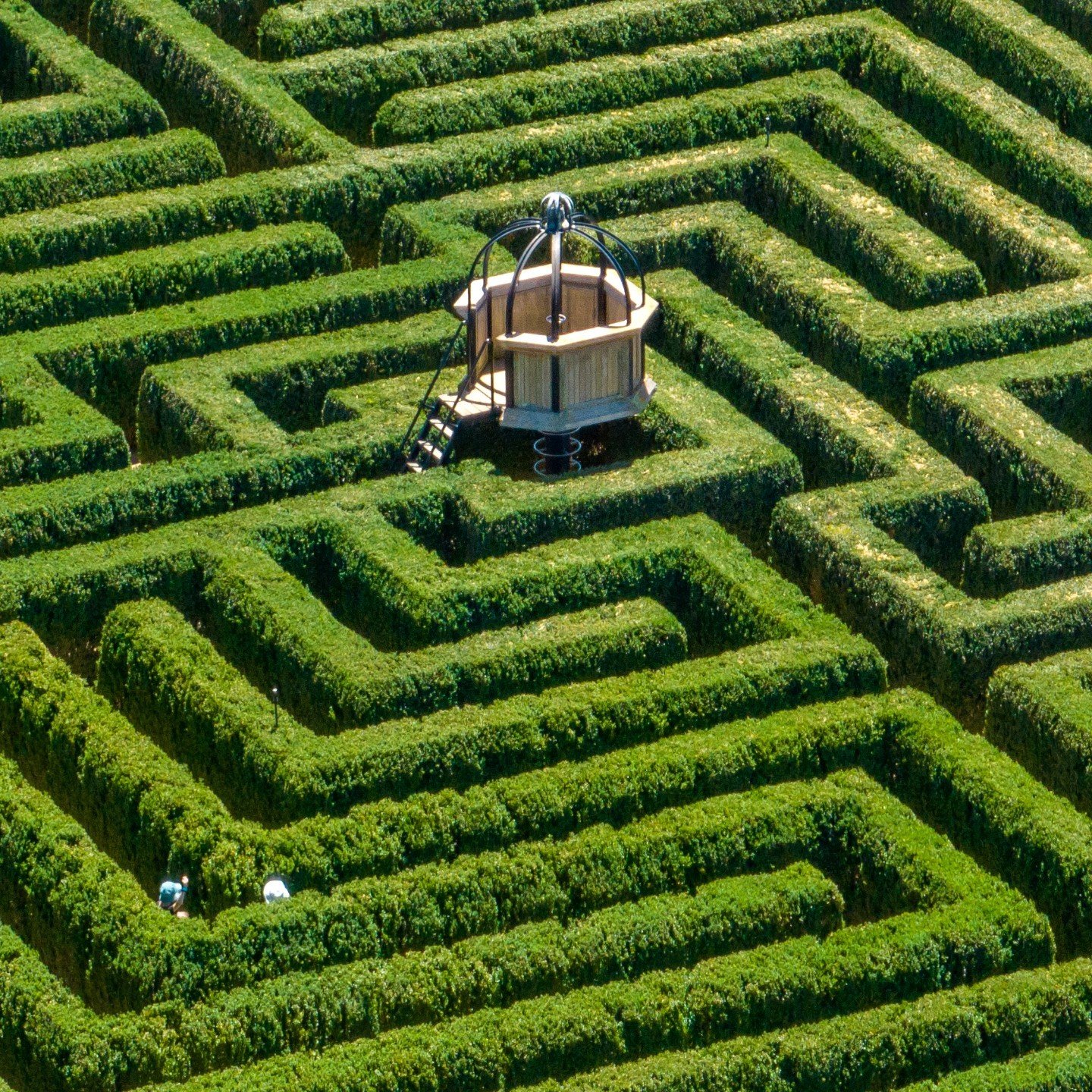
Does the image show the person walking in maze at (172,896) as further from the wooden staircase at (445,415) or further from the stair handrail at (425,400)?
the stair handrail at (425,400)

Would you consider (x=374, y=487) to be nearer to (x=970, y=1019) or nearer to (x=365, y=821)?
(x=365, y=821)

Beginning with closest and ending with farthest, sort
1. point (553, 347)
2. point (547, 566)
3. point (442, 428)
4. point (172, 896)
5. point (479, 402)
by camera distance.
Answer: point (172, 896) → point (547, 566) → point (553, 347) → point (442, 428) → point (479, 402)

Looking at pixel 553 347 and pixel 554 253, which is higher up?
pixel 554 253

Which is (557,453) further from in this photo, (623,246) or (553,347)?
(623,246)

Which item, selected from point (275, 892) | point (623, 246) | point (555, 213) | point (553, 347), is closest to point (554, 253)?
point (555, 213)

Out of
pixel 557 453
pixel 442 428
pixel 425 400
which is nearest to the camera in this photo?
pixel 442 428

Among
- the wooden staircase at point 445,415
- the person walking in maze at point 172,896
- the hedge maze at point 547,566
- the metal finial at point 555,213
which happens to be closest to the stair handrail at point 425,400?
the wooden staircase at point 445,415
